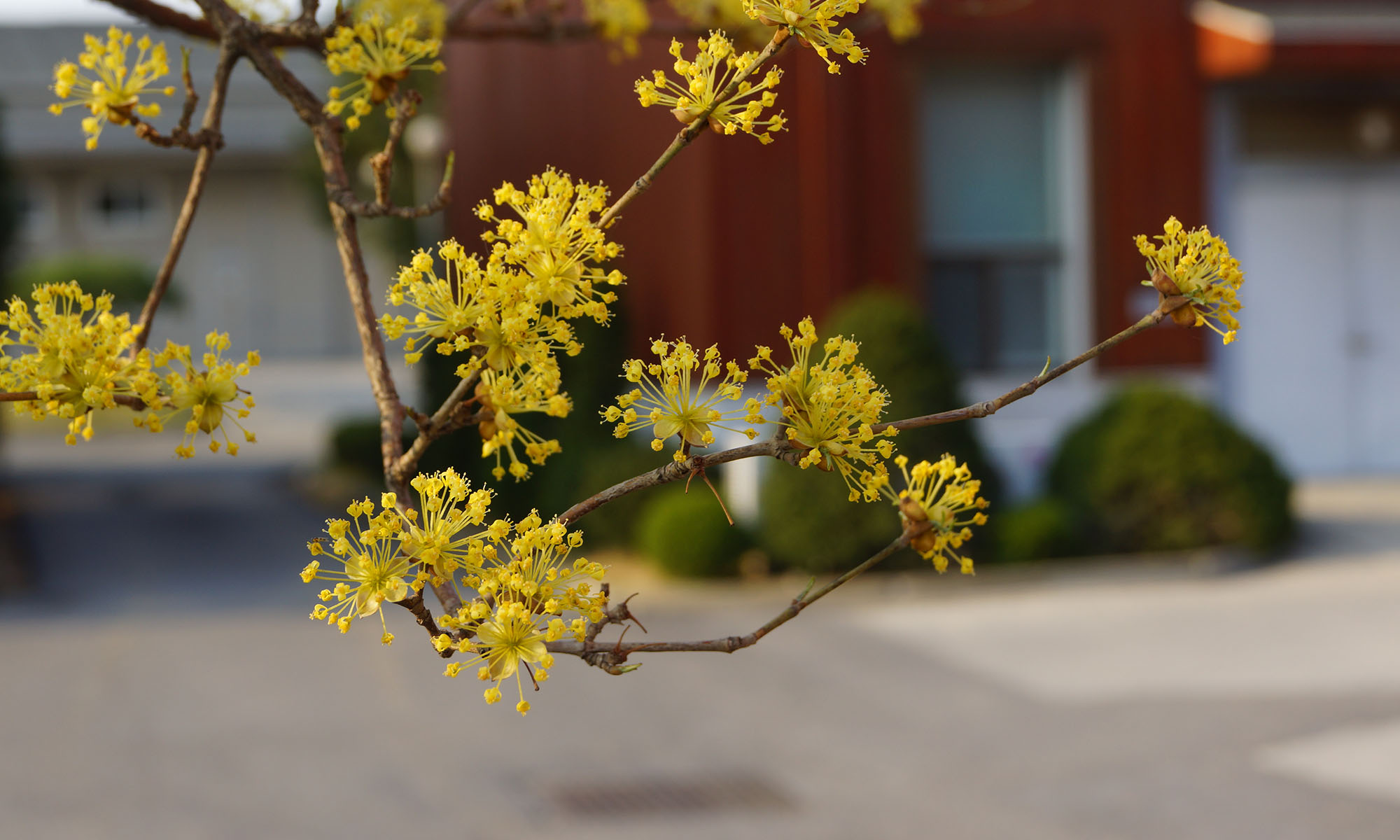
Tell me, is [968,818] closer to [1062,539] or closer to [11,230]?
[1062,539]

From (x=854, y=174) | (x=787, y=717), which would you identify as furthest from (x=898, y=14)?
(x=854, y=174)

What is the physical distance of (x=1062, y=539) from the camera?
31.0 ft

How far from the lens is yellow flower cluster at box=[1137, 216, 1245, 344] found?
1136mm

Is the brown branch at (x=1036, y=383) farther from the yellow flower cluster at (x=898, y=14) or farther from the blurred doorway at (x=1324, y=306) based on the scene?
the blurred doorway at (x=1324, y=306)

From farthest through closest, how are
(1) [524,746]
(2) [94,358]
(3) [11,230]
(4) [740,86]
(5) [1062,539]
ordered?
(3) [11,230] < (5) [1062,539] < (1) [524,746] < (2) [94,358] < (4) [740,86]

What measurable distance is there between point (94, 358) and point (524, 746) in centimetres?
542

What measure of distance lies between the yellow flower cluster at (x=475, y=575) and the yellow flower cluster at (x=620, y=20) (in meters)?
1.52

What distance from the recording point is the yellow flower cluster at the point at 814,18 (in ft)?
3.63

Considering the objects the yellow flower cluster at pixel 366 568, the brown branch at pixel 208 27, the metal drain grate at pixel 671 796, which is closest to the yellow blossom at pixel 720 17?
the brown branch at pixel 208 27

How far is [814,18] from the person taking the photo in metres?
1.11

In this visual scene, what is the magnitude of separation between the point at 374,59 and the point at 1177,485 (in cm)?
865

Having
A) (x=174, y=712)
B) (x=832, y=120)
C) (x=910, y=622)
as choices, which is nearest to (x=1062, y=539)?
(x=910, y=622)

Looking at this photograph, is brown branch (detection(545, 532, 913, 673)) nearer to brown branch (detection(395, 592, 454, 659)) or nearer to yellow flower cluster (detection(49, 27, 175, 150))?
brown branch (detection(395, 592, 454, 659))

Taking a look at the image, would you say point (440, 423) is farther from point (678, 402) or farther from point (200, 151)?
point (200, 151)
